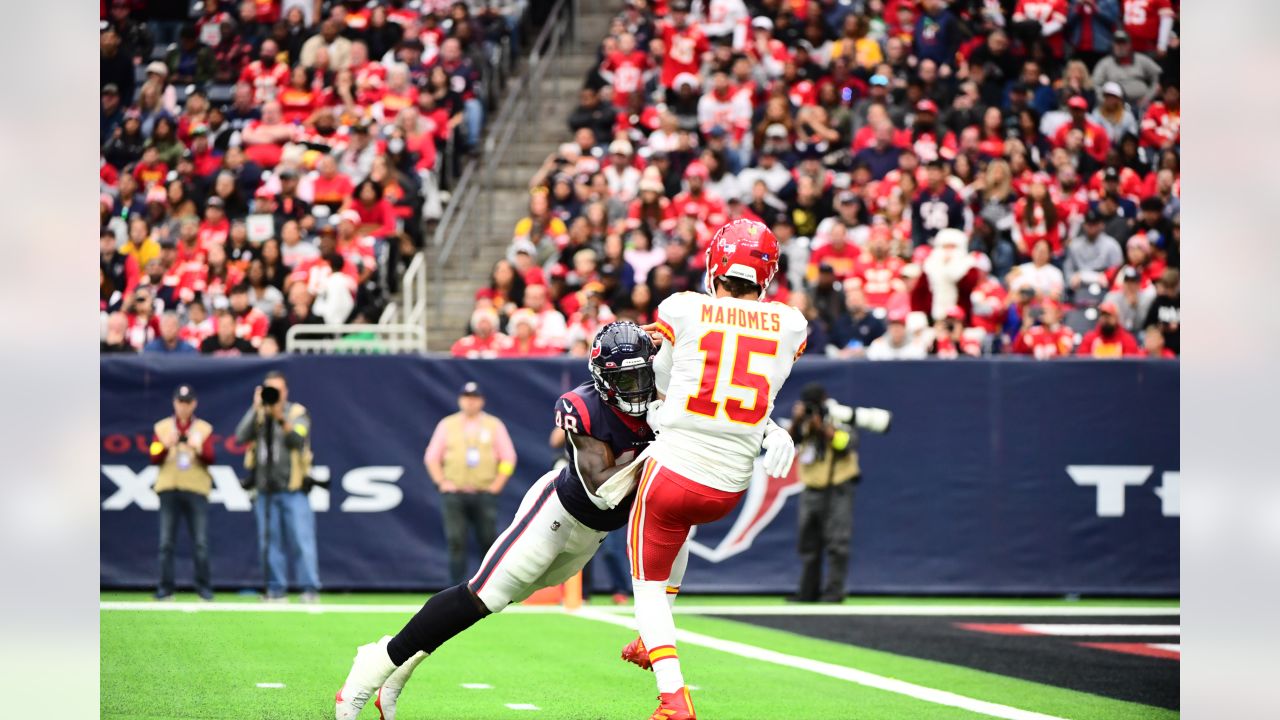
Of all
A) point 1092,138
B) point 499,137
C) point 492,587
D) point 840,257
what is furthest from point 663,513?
point 499,137

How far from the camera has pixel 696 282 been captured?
16406 mm

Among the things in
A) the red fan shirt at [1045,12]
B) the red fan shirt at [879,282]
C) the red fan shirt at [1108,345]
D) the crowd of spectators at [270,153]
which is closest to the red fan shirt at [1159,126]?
the red fan shirt at [1045,12]

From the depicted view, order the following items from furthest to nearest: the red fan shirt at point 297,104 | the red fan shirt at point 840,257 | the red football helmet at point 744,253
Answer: the red fan shirt at point 297,104
the red fan shirt at point 840,257
the red football helmet at point 744,253

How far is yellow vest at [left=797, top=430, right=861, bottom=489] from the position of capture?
14.7 meters

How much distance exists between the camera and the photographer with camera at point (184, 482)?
1420cm

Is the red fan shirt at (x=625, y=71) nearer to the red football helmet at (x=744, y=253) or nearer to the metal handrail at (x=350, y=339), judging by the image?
the metal handrail at (x=350, y=339)

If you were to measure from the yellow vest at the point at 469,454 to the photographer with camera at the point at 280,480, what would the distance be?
1257 millimetres

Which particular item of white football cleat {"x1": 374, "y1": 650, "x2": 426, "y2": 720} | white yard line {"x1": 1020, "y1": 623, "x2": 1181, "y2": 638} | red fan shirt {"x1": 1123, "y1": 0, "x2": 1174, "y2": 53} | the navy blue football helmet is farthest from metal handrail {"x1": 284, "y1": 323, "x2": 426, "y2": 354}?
red fan shirt {"x1": 1123, "y1": 0, "x2": 1174, "y2": 53}

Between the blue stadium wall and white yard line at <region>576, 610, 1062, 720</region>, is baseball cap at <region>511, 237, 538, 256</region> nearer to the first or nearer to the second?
the blue stadium wall

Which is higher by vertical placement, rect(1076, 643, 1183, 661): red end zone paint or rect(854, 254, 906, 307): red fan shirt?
rect(854, 254, 906, 307): red fan shirt

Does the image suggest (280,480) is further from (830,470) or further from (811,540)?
(830,470)

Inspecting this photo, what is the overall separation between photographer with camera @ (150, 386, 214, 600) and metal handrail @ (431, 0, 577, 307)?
4.11 metres

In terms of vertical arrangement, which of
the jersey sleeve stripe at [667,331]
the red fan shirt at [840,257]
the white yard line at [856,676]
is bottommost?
the white yard line at [856,676]
